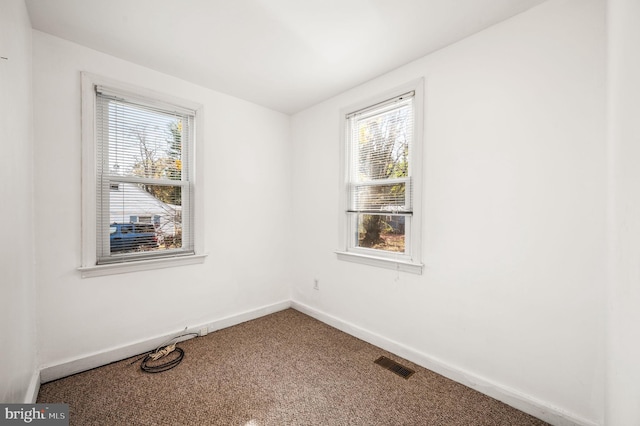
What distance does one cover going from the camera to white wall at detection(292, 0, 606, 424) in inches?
62.4

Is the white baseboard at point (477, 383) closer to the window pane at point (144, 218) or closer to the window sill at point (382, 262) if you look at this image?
the window sill at point (382, 262)

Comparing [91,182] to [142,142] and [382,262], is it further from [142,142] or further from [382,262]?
[382,262]

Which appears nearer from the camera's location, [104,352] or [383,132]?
[104,352]

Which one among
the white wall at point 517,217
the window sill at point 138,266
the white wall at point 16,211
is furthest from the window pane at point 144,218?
the white wall at point 517,217

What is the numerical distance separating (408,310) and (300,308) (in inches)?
61.1

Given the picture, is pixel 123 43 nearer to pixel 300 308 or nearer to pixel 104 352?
pixel 104 352

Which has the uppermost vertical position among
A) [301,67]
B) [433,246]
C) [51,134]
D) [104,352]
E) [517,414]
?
[301,67]

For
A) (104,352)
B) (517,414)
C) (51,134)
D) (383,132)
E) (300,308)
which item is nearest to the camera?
(517,414)

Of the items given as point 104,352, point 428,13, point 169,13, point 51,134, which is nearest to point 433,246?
point 428,13

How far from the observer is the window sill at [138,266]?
7.30 ft

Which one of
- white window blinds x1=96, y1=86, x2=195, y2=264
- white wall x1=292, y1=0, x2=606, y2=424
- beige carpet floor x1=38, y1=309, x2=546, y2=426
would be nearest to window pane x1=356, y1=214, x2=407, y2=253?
white wall x1=292, y1=0, x2=606, y2=424

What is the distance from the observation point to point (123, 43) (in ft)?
7.02

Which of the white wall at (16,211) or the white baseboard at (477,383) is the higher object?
the white wall at (16,211)

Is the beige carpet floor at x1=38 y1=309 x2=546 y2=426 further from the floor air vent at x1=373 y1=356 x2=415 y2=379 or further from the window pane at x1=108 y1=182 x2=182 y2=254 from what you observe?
the window pane at x1=108 y1=182 x2=182 y2=254
